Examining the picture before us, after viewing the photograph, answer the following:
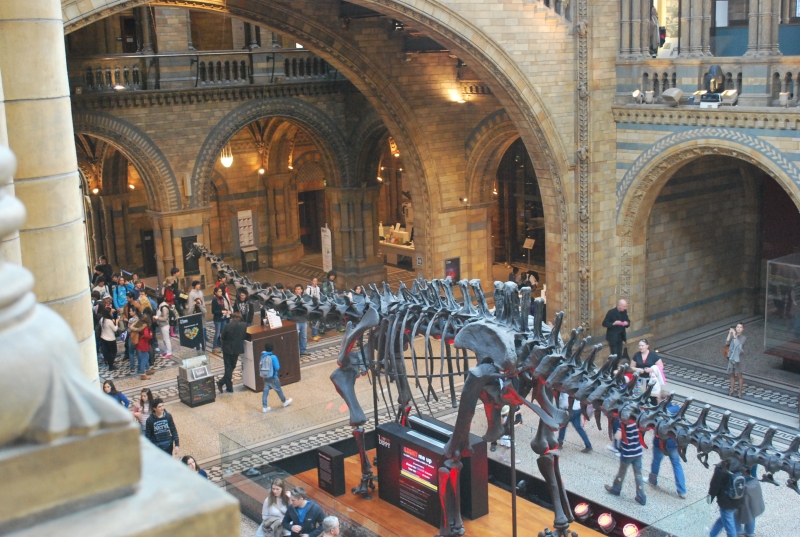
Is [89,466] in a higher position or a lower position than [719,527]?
higher

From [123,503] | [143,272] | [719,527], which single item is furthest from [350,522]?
[143,272]

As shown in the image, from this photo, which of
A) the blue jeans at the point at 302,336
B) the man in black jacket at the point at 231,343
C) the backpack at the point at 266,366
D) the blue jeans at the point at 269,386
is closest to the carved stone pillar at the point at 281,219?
the blue jeans at the point at 302,336

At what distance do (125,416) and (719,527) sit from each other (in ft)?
26.8

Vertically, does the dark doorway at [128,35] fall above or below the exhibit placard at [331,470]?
above

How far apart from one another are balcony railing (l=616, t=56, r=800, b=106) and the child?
6794 mm

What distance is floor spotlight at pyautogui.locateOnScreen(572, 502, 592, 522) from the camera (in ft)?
30.2

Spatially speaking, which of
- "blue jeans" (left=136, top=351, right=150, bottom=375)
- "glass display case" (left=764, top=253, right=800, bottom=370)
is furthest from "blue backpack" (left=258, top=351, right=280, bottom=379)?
"glass display case" (left=764, top=253, right=800, bottom=370)

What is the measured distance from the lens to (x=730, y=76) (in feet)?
44.9

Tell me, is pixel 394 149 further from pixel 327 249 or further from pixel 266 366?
pixel 266 366

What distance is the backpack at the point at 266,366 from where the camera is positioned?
1295cm

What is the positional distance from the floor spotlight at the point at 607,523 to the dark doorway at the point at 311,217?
1767 cm

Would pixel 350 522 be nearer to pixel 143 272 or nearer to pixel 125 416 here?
pixel 125 416

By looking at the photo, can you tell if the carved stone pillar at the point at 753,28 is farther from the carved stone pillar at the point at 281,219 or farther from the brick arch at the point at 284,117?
the carved stone pillar at the point at 281,219

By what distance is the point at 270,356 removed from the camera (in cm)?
1296
